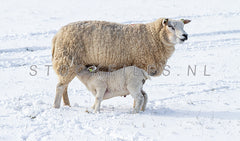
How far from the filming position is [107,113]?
17.8 ft

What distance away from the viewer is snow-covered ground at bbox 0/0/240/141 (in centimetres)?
450

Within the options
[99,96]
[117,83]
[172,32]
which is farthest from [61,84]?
[172,32]

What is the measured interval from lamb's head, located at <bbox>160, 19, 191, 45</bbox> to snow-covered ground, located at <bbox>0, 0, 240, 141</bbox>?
1302 mm

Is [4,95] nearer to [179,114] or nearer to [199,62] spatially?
[179,114]

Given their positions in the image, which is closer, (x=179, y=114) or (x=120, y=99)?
(x=179, y=114)

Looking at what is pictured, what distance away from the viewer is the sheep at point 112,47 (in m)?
5.68

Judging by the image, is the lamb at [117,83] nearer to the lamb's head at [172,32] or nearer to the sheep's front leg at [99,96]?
the sheep's front leg at [99,96]

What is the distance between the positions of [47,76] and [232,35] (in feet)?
28.6

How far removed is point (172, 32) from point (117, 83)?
1363mm

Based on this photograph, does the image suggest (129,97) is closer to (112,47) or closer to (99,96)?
(99,96)

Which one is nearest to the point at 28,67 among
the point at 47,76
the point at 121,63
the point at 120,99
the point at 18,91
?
the point at 47,76

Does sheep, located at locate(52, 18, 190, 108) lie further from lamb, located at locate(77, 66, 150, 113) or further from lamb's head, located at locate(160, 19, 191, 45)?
lamb, located at locate(77, 66, 150, 113)

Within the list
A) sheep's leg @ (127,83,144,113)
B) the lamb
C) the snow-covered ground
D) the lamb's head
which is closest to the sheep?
the lamb's head

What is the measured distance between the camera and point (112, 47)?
569cm
